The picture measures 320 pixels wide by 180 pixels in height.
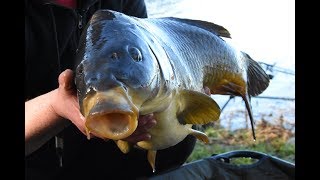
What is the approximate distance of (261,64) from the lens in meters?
3.26

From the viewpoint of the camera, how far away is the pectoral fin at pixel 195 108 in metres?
1.15

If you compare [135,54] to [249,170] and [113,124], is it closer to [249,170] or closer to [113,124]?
[113,124]

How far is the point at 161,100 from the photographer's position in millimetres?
1024

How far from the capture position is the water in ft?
11.6

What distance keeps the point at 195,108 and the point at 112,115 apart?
15.2 inches

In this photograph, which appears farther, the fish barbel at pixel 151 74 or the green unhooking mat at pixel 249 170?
the green unhooking mat at pixel 249 170

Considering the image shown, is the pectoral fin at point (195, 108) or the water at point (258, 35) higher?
the pectoral fin at point (195, 108)

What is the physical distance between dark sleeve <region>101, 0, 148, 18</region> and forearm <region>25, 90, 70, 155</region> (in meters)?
0.52

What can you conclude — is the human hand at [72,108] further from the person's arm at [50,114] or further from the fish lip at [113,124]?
the fish lip at [113,124]

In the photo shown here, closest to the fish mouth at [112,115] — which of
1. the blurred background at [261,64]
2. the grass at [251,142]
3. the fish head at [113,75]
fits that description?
the fish head at [113,75]

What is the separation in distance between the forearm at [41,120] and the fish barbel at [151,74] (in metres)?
0.20
